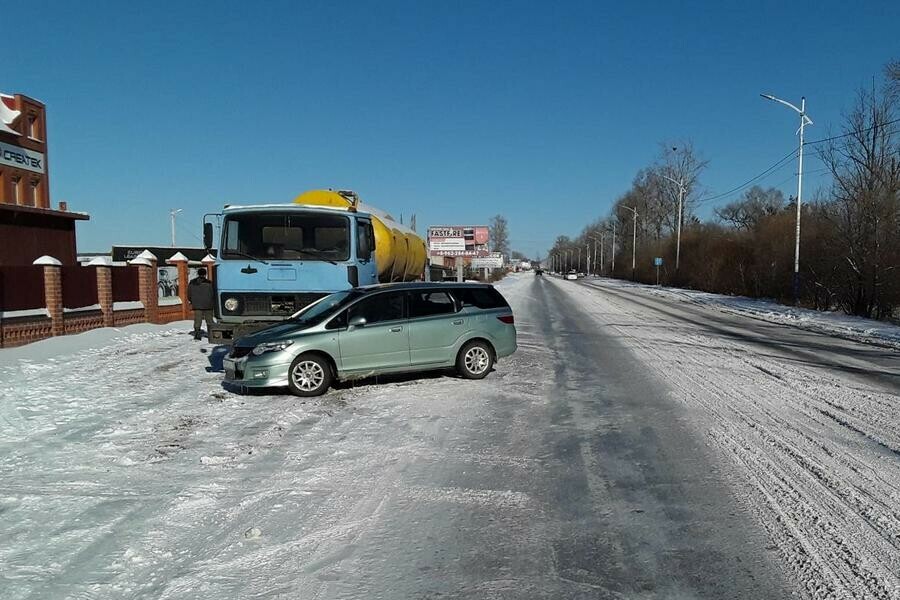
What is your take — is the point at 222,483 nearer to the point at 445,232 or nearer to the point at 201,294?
the point at 201,294

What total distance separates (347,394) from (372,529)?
4736 millimetres

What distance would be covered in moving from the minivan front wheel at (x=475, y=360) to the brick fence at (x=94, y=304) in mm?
10210

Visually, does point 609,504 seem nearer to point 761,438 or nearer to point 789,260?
point 761,438

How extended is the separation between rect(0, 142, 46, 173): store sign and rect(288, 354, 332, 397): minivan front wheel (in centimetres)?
3412

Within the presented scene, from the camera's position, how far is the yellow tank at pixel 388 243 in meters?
13.3

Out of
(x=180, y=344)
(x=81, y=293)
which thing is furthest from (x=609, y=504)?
(x=81, y=293)

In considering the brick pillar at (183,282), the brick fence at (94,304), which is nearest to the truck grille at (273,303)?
the brick fence at (94,304)

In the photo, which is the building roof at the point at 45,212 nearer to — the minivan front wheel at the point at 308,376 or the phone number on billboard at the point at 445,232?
the phone number on billboard at the point at 445,232

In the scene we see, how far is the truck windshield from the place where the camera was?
35.5 ft

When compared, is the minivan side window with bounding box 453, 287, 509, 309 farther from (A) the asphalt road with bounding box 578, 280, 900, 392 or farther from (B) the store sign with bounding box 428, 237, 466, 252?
(B) the store sign with bounding box 428, 237, 466, 252

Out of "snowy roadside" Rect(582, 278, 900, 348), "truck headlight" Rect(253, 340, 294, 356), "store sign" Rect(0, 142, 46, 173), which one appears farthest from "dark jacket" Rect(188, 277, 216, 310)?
"store sign" Rect(0, 142, 46, 173)

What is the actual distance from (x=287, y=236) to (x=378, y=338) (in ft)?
10.4

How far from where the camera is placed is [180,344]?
15.4m

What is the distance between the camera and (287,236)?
11.0 metres
